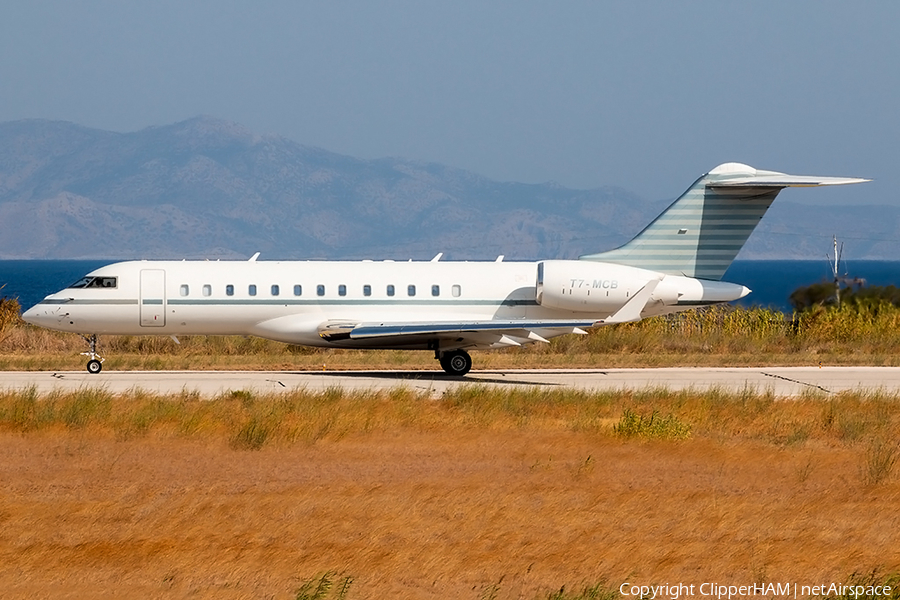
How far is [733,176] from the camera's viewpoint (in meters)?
27.4

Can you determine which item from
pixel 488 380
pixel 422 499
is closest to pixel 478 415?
pixel 422 499

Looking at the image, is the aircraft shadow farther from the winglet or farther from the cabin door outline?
the cabin door outline

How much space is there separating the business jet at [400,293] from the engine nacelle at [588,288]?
22mm

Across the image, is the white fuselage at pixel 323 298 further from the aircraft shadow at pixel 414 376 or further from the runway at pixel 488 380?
the runway at pixel 488 380

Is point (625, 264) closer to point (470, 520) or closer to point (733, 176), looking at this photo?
point (733, 176)

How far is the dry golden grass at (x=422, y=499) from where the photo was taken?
10344mm

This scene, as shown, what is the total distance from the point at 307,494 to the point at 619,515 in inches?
129

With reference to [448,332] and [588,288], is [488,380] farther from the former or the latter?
[588,288]

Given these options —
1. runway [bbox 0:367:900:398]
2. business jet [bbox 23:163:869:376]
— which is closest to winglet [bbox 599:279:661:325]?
runway [bbox 0:367:900:398]

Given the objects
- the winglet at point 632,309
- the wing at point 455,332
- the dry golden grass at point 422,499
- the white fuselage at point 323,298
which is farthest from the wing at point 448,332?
the dry golden grass at point 422,499

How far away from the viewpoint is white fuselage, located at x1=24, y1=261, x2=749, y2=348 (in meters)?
26.8

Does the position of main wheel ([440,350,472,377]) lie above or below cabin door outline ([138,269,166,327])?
below

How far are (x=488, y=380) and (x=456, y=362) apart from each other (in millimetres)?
1078

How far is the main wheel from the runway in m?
0.23
